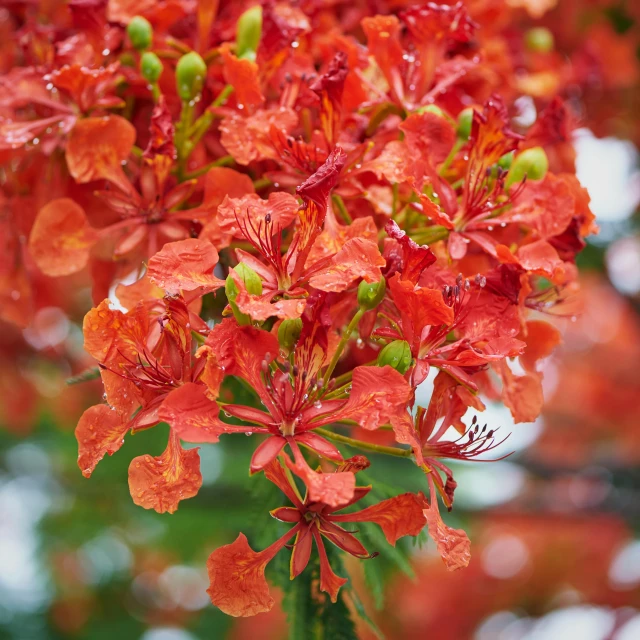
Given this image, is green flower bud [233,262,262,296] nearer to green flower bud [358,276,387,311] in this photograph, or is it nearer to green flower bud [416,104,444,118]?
green flower bud [358,276,387,311]

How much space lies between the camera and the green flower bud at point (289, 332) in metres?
1.25

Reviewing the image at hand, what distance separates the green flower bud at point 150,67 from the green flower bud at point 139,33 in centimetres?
8

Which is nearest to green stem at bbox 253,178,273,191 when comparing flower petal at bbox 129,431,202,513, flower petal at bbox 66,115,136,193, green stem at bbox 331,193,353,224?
green stem at bbox 331,193,353,224

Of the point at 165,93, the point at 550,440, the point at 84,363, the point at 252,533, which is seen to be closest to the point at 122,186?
the point at 165,93

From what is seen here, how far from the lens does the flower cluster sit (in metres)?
1.23

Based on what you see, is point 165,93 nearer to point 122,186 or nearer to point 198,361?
point 122,186

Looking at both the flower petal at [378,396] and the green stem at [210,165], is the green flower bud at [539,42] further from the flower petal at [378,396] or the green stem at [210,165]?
the flower petal at [378,396]

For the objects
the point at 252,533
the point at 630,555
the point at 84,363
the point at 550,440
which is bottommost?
the point at 550,440

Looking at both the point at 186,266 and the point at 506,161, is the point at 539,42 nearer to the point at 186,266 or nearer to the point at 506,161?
the point at 506,161

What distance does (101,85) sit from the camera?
1685mm

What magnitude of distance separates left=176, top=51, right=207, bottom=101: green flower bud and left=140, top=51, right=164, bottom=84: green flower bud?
0.05 meters

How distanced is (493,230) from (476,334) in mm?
387

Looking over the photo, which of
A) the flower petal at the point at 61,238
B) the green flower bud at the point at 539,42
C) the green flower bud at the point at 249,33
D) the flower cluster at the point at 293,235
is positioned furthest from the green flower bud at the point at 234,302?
the green flower bud at the point at 539,42

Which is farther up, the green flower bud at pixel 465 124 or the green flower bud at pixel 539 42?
the green flower bud at pixel 465 124
